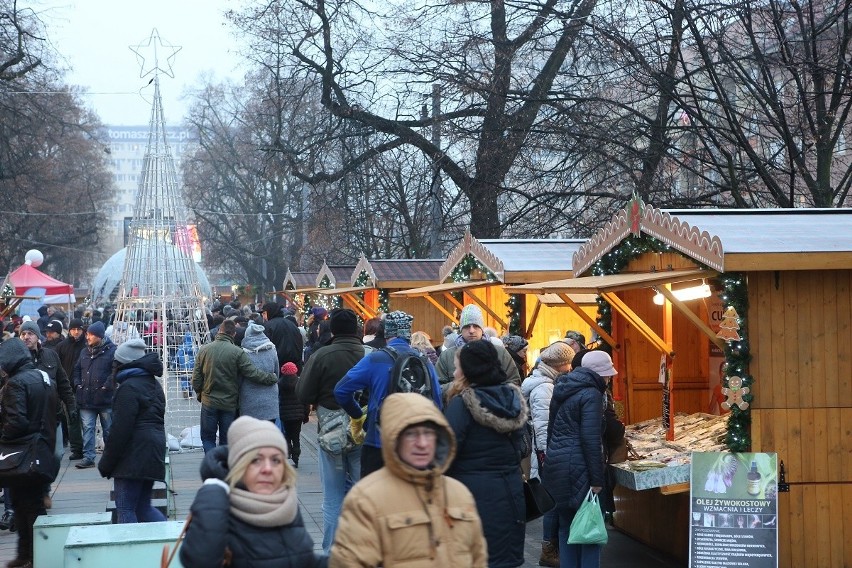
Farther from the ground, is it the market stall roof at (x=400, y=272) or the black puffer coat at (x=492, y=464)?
the market stall roof at (x=400, y=272)

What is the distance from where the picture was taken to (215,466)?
171 inches

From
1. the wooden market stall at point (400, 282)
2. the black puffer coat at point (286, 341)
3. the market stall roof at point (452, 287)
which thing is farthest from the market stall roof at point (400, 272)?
the black puffer coat at point (286, 341)

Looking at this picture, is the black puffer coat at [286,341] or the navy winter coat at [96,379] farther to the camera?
the black puffer coat at [286,341]

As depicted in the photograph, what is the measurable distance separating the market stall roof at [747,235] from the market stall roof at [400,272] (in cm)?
1205

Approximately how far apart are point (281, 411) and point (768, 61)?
24.9 ft

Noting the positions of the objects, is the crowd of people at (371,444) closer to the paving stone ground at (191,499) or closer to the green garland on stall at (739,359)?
the paving stone ground at (191,499)

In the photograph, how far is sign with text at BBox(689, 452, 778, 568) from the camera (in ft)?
28.5

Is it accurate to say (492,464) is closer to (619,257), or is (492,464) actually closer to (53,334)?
(619,257)

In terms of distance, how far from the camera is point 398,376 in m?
7.36

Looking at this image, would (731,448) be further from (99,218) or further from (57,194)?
(99,218)

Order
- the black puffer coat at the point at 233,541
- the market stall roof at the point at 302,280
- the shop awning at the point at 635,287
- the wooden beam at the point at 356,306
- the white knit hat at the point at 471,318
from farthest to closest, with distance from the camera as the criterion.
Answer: the market stall roof at the point at 302,280
the wooden beam at the point at 356,306
the white knit hat at the point at 471,318
the shop awning at the point at 635,287
the black puffer coat at the point at 233,541

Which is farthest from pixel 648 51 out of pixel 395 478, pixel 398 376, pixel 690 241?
pixel 395 478

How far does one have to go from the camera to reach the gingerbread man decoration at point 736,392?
29.0 feet

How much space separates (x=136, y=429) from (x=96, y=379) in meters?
6.28
